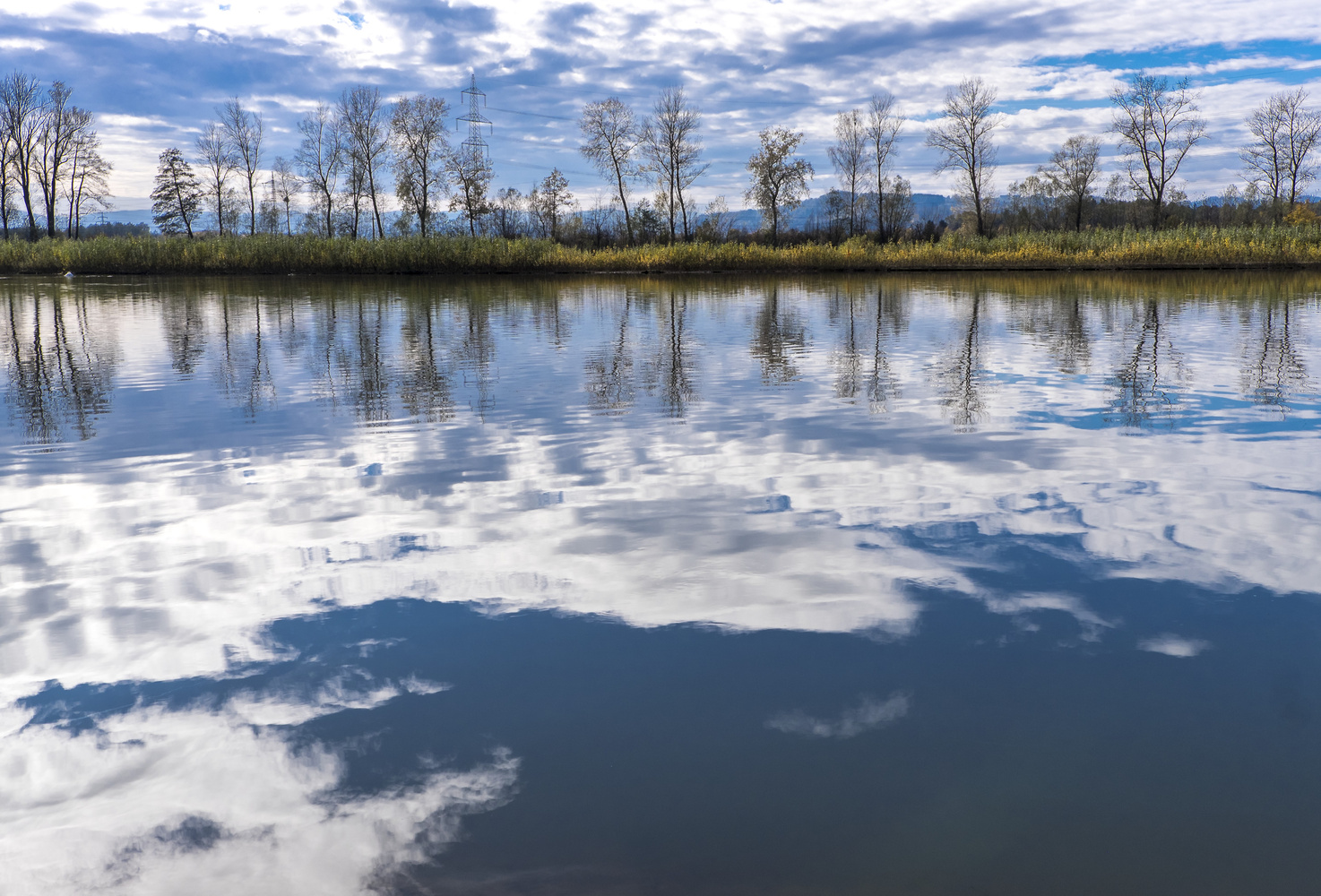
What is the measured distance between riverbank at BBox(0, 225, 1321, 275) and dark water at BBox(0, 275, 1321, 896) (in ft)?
95.9

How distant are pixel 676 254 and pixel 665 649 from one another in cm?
3652

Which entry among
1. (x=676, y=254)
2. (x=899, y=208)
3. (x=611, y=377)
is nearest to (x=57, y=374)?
(x=611, y=377)

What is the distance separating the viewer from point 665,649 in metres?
3.20

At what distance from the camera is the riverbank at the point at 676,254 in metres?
34.4

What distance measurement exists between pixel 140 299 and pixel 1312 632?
84.4ft

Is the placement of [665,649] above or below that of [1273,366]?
below

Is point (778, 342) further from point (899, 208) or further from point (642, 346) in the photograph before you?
point (899, 208)

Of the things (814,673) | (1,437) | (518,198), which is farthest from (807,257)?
(518,198)

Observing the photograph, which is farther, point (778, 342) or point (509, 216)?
point (509, 216)

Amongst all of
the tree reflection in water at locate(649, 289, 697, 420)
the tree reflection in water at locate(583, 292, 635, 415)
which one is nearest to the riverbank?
the tree reflection in water at locate(649, 289, 697, 420)

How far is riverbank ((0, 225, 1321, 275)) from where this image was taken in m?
34.4

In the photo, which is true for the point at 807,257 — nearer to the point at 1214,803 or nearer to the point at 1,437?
the point at 1,437

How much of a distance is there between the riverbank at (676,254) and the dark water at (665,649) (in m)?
29.2

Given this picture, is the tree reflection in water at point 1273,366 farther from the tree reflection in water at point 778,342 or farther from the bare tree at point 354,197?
the bare tree at point 354,197
